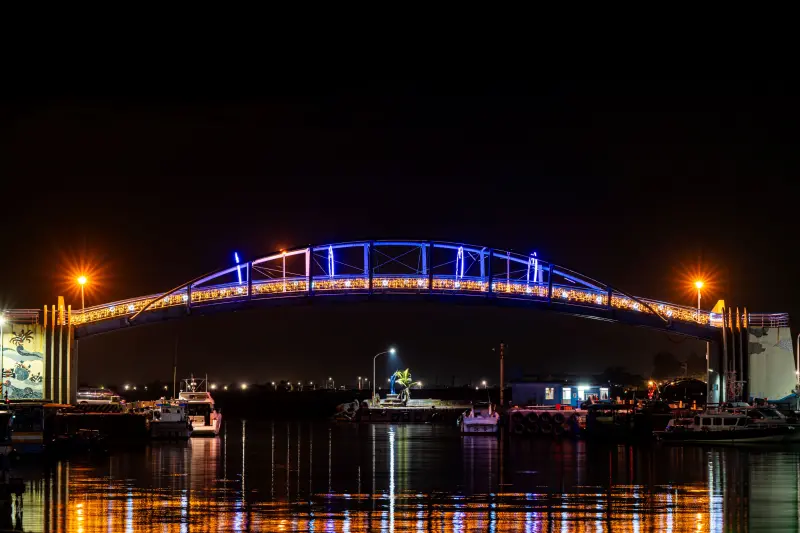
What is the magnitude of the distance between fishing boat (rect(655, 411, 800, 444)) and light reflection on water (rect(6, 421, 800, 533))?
777 cm

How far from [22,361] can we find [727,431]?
Answer: 5649 centimetres

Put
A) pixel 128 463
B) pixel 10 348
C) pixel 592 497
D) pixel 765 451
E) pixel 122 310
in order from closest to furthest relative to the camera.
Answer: pixel 592 497
pixel 128 463
pixel 765 451
pixel 10 348
pixel 122 310

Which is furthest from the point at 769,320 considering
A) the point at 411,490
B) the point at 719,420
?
the point at 411,490

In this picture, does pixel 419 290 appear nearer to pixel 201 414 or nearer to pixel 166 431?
pixel 201 414

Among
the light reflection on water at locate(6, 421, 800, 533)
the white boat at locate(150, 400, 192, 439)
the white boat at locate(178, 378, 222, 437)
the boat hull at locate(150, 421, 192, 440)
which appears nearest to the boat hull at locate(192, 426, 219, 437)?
the white boat at locate(178, 378, 222, 437)

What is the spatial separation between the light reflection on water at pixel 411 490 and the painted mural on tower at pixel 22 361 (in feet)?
95.8

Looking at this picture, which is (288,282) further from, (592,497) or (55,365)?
(592,497)

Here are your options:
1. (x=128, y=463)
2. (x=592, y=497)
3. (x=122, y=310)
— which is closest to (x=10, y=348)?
(x=122, y=310)

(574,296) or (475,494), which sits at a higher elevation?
(574,296)

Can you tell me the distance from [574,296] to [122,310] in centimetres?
4252

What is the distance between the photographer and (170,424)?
3349 inches

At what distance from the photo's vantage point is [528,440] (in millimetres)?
89125

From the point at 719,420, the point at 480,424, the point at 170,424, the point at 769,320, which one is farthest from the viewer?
the point at 769,320

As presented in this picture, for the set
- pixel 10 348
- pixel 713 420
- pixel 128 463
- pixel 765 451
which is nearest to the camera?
pixel 128 463
